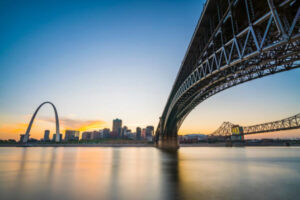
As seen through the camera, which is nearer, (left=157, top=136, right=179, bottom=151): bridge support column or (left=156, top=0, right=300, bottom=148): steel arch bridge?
(left=156, top=0, right=300, bottom=148): steel arch bridge

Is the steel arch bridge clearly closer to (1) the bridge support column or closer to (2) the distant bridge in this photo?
(1) the bridge support column

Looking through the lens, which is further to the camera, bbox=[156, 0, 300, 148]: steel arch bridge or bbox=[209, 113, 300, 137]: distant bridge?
bbox=[209, 113, 300, 137]: distant bridge

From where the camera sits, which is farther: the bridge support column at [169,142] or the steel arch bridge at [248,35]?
the bridge support column at [169,142]

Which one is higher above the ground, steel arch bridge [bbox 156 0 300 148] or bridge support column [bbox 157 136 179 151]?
steel arch bridge [bbox 156 0 300 148]

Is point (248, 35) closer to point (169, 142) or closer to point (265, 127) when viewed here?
point (169, 142)

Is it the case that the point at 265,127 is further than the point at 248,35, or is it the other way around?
the point at 265,127

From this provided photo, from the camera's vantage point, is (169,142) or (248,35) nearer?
(248,35)

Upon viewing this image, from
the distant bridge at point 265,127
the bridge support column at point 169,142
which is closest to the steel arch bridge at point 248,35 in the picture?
the bridge support column at point 169,142

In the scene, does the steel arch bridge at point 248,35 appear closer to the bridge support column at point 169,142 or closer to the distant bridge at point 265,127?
the bridge support column at point 169,142

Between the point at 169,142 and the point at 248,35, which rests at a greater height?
the point at 248,35

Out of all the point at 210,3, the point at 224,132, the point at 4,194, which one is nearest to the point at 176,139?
the point at 210,3

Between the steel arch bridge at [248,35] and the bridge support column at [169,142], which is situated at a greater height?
the steel arch bridge at [248,35]

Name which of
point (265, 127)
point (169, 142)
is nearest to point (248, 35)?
point (169, 142)

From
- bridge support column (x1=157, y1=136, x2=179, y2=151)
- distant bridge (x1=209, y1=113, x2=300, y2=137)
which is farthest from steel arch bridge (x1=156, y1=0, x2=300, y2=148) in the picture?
distant bridge (x1=209, y1=113, x2=300, y2=137)
